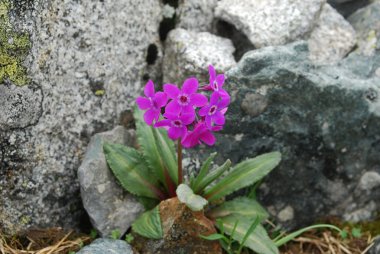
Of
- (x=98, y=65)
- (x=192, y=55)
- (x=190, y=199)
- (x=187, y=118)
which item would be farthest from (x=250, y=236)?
(x=98, y=65)

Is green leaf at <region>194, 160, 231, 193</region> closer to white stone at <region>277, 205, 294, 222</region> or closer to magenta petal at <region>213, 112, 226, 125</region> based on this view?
magenta petal at <region>213, 112, 226, 125</region>

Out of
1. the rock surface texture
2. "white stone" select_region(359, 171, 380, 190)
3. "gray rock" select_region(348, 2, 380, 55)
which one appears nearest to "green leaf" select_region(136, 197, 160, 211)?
the rock surface texture

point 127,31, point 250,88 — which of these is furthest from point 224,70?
point 127,31

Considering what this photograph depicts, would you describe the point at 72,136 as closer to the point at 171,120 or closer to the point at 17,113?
the point at 17,113

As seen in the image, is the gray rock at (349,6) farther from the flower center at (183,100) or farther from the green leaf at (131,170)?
the flower center at (183,100)

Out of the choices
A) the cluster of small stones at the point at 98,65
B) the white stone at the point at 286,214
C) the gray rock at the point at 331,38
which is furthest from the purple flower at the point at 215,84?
the gray rock at the point at 331,38
